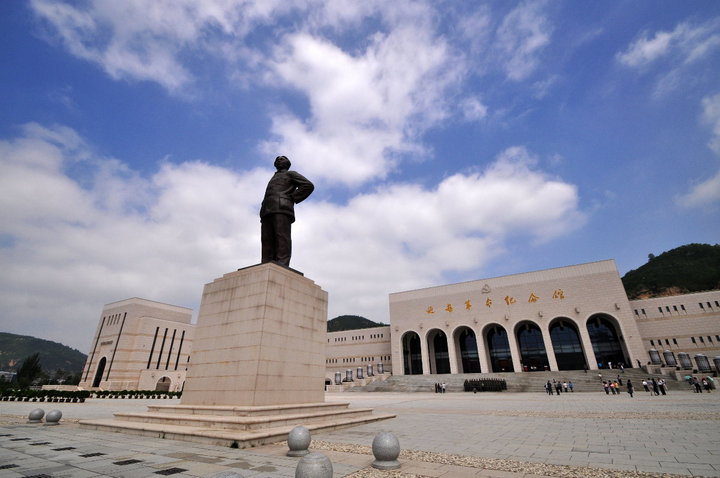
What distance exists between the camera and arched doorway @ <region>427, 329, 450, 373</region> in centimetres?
5466

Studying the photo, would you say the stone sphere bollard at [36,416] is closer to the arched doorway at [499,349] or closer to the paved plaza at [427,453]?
the paved plaza at [427,453]

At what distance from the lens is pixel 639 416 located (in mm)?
12320

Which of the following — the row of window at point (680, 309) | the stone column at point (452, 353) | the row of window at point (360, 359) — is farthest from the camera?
the row of window at point (360, 359)

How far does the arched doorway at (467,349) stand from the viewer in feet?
171

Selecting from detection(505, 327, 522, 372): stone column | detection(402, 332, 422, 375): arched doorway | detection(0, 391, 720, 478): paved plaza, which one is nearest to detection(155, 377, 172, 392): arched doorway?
detection(402, 332, 422, 375): arched doorway

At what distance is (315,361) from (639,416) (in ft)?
40.9

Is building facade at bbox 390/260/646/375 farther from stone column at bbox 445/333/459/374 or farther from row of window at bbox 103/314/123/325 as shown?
row of window at bbox 103/314/123/325

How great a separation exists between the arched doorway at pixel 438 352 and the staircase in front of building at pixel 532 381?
9.90m

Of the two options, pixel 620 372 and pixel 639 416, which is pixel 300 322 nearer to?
pixel 639 416

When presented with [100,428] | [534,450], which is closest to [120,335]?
[100,428]

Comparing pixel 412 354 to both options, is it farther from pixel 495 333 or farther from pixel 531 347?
pixel 531 347

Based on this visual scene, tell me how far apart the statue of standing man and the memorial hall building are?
97.0ft

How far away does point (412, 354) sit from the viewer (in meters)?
58.2

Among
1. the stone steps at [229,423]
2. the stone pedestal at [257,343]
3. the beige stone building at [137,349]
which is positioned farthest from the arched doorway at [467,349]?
the beige stone building at [137,349]
